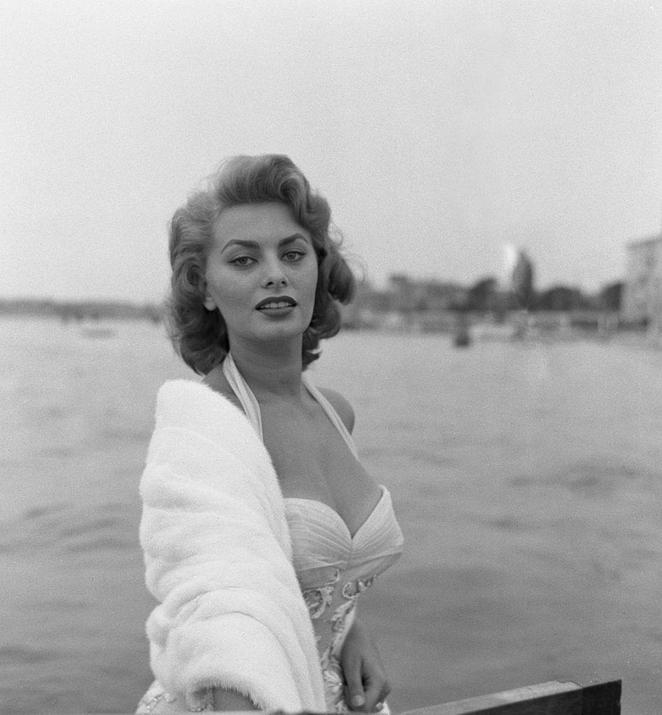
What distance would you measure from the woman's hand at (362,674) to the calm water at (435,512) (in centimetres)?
41

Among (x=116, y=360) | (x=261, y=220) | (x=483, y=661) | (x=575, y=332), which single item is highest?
(x=261, y=220)

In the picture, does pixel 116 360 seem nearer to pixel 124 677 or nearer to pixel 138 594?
pixel 138 594

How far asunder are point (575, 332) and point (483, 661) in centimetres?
350

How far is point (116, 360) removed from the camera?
6875mm

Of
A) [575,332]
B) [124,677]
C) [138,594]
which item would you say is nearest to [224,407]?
[124,677]

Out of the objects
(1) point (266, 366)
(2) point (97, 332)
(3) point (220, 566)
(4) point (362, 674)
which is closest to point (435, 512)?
(4) point (362, 674)

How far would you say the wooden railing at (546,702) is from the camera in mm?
693

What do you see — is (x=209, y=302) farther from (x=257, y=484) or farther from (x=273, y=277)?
(x=257, y=484)

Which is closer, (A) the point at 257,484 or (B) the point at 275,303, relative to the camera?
(A) the point at 257,484

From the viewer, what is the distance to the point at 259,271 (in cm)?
98

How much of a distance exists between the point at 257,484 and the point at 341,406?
1.39 ft

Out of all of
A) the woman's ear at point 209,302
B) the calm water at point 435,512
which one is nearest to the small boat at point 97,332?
the calm water at point 435,512

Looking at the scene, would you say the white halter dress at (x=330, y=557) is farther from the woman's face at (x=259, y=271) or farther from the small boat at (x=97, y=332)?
the small boat at (x=97, y=332)

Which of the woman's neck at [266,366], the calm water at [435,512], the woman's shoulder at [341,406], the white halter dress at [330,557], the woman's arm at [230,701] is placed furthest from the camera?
the calm water at [435,512]
